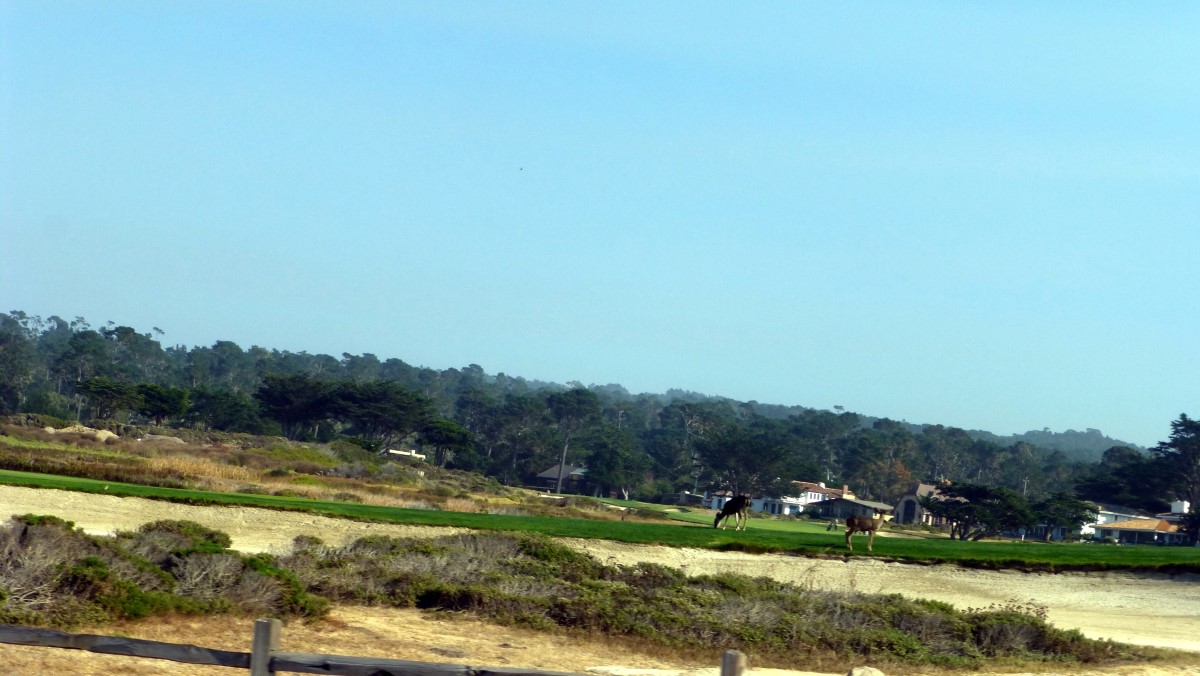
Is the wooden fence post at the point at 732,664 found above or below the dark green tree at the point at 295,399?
below

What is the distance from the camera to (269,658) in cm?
886

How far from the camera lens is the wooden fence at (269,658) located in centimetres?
847

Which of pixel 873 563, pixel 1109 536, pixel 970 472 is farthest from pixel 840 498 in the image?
pixel 873 563

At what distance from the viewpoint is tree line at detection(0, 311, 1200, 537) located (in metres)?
93.9

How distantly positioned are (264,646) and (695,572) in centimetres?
1747

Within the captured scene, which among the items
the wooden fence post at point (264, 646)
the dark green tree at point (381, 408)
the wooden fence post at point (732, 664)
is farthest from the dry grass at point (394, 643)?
the dark green tree at point (381, 408)

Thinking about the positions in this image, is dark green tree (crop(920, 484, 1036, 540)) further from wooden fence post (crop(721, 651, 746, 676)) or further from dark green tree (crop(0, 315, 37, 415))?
dark green tree (crop(0, 315, 37, 415))

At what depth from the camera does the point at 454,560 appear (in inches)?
787

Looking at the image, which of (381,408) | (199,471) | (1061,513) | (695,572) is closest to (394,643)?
(695,572)

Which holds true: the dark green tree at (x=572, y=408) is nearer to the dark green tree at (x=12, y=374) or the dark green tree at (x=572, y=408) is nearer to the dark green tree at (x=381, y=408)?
the dark green tree at (x=381, y=408)

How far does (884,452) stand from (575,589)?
12104 centimetres

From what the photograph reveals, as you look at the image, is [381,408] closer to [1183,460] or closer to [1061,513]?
[1061,513]

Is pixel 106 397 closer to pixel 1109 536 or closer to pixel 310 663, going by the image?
pixel 1109 536

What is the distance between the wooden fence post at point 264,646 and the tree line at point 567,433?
262 feet
